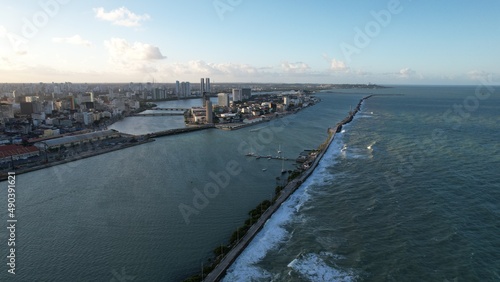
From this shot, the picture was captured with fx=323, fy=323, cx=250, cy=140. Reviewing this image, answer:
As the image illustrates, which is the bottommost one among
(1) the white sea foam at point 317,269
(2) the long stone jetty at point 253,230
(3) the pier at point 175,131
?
(1) the white sea foam at point 317,269

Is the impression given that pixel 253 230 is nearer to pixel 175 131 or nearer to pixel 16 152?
pixel 16 152

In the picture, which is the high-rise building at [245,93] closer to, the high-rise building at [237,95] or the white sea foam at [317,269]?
the high-rise building at [237,95]

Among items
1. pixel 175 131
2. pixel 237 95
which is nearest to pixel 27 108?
pixel 175 131

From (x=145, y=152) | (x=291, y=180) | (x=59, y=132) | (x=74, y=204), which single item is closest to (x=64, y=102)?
(x=59, y=132)

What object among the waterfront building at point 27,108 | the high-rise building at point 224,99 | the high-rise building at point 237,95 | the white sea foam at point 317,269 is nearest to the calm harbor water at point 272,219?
the white sea foam at point 317,269

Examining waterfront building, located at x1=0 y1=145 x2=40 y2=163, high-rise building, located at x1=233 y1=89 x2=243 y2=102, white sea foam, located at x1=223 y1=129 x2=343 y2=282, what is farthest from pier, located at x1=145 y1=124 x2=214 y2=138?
high-rise building, located at x1=233 y1=89 x2=243 y2=102

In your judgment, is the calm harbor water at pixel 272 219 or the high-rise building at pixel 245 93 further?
the high-rise building at pixel 245 93
